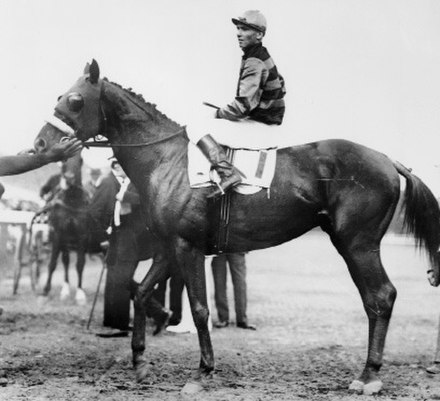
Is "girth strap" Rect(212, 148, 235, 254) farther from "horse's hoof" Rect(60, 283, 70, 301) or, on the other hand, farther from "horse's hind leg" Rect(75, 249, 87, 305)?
"horse's hoof" Rect(60, 283, 70, 301)

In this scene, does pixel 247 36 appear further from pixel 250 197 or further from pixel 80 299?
pixel 80 299

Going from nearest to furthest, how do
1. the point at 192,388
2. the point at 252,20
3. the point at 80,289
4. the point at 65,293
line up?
the point at 192,388, the point at 252,20, the point at 80,289, the point at 65,293

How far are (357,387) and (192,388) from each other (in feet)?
4.80

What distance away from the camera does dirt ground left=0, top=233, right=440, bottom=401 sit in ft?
18.7

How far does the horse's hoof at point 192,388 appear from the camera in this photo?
18.3ft

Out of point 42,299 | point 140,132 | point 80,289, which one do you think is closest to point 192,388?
point 140,132

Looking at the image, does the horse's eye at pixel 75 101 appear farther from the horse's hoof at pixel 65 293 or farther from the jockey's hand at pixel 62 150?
the horse's hoof at pixel 65 293

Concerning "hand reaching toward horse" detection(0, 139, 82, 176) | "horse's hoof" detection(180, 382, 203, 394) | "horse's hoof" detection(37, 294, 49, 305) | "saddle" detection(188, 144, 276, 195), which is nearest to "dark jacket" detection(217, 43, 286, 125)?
"saddle" detection(188, 144, 276, 195)

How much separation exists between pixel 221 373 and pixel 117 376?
1.03 meters

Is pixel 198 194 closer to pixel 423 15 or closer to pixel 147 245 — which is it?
pixel 147 245

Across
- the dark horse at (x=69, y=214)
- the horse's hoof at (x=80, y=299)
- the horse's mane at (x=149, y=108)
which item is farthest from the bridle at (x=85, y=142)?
the dark horse at (x=69, y=214)

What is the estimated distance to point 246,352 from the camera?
7.77 meters

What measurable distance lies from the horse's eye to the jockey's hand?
305 mm

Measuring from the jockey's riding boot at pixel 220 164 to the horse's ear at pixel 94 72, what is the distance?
119 centimetres
